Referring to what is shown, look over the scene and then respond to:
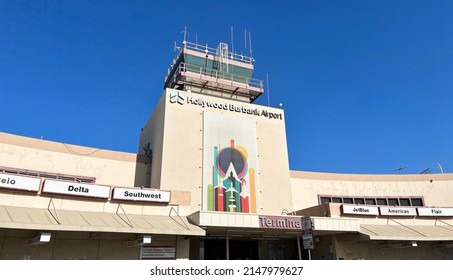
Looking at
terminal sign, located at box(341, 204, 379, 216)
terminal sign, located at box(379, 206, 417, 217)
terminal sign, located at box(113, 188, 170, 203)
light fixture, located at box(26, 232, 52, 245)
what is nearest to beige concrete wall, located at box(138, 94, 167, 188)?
terminal sign, located at box(113, 188, 170, 203)

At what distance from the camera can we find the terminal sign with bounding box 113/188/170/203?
52.9ft

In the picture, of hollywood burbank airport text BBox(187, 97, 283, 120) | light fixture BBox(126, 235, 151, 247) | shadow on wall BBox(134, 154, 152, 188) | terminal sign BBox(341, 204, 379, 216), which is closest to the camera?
light fixture BBox(126, 235, 151, 247)

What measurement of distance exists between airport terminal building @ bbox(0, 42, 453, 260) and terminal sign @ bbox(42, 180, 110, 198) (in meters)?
0.05

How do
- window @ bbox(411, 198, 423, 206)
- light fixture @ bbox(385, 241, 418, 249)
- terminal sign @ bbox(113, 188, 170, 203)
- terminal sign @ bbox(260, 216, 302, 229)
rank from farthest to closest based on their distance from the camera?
window @ bbox(411, 198, 423, 206)
light fixture @ bbox(385, 241, 418, 249)
terminal sign @ bbox(260, 216, 302, 229)
terminal sign @ bbox(113, 188, 170, 203)

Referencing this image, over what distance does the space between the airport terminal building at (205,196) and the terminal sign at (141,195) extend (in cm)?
5

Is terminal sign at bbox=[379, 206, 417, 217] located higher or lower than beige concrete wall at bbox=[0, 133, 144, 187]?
lower

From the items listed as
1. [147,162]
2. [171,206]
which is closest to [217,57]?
[147,162]

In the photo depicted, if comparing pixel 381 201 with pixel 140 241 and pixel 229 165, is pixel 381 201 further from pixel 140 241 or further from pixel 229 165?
pixel 140 241

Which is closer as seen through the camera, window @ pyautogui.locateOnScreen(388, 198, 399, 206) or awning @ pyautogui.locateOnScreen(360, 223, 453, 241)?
awning @ pyautogui.locateOnScreen(360, 223, 453, 241)

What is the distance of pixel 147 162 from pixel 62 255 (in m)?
9.34

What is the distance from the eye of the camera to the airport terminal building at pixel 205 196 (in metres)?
14.6

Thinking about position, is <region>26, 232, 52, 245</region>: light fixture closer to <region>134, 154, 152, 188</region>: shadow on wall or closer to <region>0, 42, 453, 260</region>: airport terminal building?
<region>0, 42, 453, 260</region>: airport terminal building

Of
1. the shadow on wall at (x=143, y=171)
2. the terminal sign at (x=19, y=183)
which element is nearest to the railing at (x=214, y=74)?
the shadow on wall at (x=143, y=171)

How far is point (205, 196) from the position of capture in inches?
778
